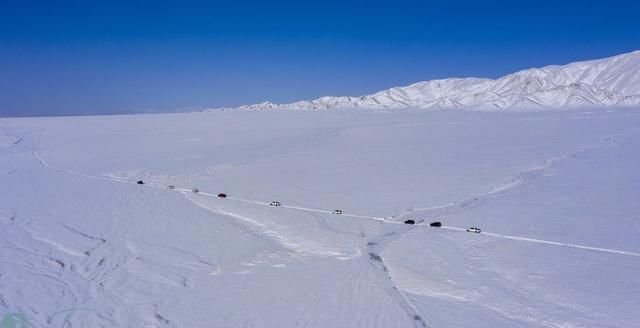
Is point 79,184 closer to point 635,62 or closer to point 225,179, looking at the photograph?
point 225,179

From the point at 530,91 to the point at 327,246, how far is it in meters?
136

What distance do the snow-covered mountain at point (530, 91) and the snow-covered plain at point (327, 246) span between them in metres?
96.6

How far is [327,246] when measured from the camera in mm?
6781

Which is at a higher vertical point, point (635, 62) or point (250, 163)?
point (635, 62)

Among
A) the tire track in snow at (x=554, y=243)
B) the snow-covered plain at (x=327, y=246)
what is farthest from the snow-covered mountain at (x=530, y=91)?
the tire track in snow at (x=554, y=243)

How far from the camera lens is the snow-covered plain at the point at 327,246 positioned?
4.63m

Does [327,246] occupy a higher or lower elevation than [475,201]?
lower

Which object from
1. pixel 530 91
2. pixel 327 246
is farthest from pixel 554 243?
pixel 530 91

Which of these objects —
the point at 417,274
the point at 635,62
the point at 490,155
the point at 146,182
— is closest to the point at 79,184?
the point at 146,182

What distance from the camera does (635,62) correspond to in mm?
130625

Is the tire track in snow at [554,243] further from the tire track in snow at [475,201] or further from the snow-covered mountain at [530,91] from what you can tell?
the snow-covered mountain at [530,91]

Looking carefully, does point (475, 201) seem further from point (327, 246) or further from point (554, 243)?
point (327, 246)

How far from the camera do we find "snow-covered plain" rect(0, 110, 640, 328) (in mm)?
4629

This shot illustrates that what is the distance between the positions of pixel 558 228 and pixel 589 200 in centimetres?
239
